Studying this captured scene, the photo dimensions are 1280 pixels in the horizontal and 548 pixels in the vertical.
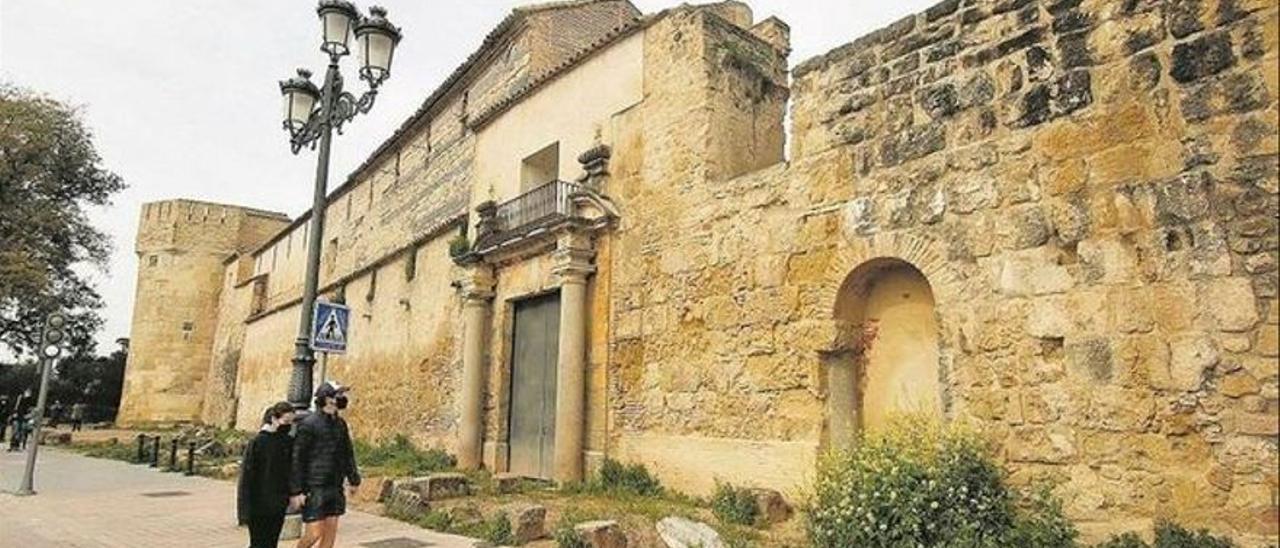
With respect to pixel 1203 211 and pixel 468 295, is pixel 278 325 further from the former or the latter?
pixel 1203 211

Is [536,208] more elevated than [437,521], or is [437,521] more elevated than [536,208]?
[536,208]

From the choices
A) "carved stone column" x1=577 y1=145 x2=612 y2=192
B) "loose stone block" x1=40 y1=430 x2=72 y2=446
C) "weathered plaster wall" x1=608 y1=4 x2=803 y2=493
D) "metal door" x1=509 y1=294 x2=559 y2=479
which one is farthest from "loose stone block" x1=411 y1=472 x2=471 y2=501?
"loose stone block" x1=40 y1=430 x2=72 y2=446

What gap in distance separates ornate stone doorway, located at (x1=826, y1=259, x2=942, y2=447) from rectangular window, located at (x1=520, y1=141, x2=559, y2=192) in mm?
5982

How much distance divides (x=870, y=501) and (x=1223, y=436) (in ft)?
7.07

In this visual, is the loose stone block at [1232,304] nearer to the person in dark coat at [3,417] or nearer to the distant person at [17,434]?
the distant person at [17,434]

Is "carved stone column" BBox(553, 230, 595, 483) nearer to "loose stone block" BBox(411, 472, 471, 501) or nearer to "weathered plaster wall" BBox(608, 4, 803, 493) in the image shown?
"weathered plaster wall" BBox(608, 4, 803, 493)

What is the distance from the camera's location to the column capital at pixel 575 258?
10117 millimetres

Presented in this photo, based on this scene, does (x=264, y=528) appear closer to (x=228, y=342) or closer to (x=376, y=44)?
(x=376, y=44)

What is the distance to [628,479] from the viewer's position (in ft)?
29.7

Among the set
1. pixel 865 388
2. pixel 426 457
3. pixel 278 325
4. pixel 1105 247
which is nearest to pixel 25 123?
pixel 278 325

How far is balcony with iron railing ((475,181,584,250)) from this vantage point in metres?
10.6

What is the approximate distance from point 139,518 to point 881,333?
7.63 m

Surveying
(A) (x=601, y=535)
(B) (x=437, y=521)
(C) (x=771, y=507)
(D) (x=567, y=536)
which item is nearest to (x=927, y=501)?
(C) (x=771, y=507)

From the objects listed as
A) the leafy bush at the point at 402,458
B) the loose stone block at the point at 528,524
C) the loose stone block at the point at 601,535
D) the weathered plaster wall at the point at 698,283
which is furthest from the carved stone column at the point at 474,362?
the loose stone block at the point at 601,535
